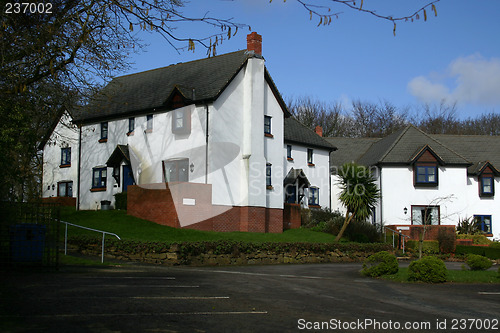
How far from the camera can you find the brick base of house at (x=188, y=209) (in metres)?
32.6

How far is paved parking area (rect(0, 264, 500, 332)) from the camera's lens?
940 centimetres

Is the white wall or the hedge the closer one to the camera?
Answer: the hedge

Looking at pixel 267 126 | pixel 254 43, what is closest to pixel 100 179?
pixel 267 126

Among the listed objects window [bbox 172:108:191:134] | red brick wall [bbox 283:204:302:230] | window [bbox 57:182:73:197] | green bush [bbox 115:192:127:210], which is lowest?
red brick wall [bbox 283:204:302:230]

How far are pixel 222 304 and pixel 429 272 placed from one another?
9.64 m

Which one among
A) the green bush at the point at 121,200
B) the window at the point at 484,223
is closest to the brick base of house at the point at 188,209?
the green bush at the point at 121,200

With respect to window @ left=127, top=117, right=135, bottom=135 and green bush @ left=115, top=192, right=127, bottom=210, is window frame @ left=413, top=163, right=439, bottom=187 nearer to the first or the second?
window @ left=127, top=117, right=135, bottom=135

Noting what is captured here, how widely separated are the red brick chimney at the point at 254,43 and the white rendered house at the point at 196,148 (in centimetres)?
8

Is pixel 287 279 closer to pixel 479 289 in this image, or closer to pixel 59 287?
pixel 479 289

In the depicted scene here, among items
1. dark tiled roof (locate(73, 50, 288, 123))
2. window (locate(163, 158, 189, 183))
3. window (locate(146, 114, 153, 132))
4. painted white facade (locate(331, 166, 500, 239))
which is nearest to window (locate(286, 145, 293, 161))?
painted white facade (locate(331, 166, 500, 239))

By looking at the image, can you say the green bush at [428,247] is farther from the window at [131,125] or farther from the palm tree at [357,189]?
the window at [131,125]

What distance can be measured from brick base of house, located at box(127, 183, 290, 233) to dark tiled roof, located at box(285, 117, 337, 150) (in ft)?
39.4

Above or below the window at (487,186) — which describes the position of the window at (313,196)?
below

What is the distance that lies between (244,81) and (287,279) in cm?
2034
